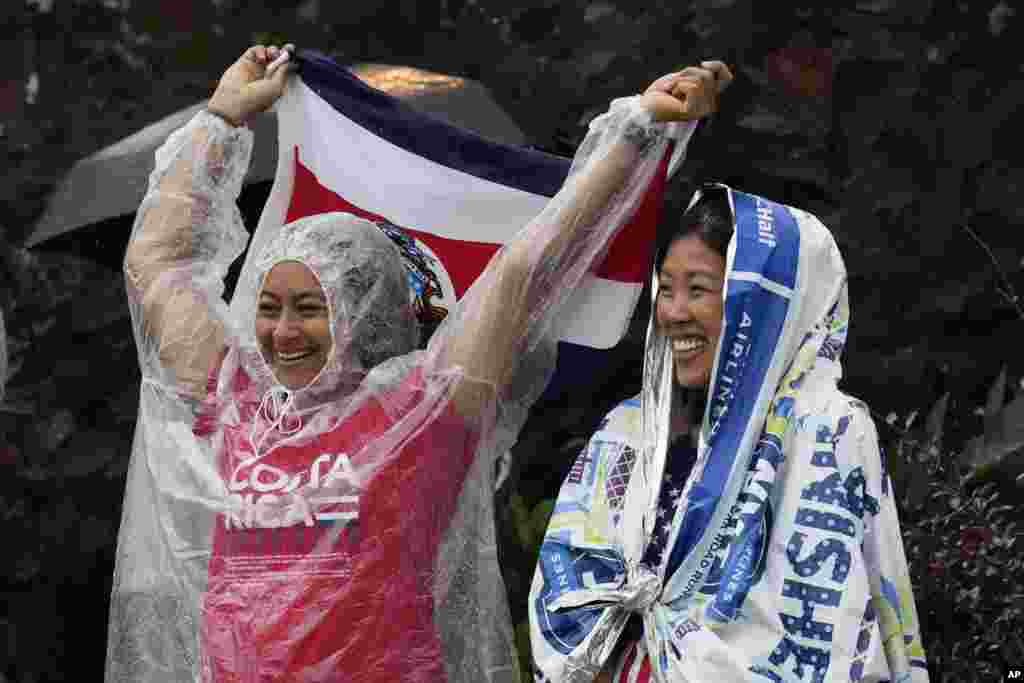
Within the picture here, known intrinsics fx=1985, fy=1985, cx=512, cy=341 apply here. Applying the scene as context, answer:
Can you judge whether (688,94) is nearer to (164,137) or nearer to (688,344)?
(688,344)

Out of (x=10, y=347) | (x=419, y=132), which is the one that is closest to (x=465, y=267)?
(x=419, y=132)

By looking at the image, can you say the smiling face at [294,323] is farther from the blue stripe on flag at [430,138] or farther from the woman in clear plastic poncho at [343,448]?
the blue stripe on flag at [430,138]

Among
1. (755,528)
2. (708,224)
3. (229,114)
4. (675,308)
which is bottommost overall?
(755,528)

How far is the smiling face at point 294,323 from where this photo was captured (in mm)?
3637

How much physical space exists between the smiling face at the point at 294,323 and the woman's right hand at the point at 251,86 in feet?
1.79

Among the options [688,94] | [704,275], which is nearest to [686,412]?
[704,275]

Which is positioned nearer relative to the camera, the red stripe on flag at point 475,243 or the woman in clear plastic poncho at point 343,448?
the woman in clear plastic poncho at point 343,448

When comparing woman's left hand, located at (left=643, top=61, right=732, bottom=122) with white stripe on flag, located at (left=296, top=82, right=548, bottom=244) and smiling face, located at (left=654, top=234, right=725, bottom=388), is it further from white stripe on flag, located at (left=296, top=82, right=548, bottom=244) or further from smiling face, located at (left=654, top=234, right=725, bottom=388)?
white stripe on flag, located at (left=296, top=82, right=548, bottom=244)

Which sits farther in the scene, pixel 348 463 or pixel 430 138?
pixel 430 138

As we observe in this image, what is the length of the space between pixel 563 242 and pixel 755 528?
735 mm

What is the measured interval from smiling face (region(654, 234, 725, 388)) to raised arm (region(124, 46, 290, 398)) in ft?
3.00

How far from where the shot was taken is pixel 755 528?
10.8 feet

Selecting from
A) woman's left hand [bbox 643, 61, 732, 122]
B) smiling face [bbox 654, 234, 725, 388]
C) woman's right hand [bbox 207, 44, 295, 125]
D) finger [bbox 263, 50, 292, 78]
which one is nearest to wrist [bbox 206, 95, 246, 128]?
woman's right hand [bbox 207, 44, 295, 125]

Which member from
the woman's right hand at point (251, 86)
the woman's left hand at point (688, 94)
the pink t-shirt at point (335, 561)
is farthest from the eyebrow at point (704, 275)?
the woman's right hand at point (251, 86)
